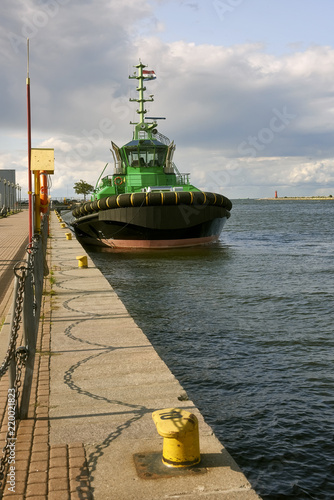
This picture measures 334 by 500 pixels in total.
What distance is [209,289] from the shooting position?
1488cm

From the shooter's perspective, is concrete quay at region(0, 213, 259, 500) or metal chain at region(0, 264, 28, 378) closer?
concrete quay at region(0, 213, 259, 500)

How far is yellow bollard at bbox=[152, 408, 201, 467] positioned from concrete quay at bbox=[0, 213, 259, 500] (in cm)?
6

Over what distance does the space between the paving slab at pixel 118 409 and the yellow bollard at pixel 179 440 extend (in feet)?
0.29

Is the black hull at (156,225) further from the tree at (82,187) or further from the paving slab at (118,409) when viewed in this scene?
the tree at (82,187)

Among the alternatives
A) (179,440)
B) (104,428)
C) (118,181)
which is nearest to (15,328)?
(104,428)

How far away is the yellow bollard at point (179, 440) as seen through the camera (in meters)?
3.59

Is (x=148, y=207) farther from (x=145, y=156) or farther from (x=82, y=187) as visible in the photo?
(x=82, y=187)

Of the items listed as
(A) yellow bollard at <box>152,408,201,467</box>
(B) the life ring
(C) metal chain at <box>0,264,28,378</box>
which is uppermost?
(B) the life ring

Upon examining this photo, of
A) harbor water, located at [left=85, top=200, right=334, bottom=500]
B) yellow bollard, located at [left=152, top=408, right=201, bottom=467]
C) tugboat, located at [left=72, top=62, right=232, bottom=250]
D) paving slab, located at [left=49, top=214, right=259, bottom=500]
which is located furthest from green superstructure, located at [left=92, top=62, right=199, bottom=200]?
yellow bollard, located at [left=152, top=408, right=201, bottom=467]

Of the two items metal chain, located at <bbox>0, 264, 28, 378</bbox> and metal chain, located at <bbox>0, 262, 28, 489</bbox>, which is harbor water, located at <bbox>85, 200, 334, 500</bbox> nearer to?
metal chain, located at <bbox>0, 262, 28, 489</bbox>

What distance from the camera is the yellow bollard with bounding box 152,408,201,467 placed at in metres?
3.59

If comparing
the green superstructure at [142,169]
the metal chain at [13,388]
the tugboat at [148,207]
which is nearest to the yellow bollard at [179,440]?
the metal chain at [13,388]

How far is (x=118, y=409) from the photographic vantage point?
15.4 feet

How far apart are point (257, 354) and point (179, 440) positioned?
512 cm
